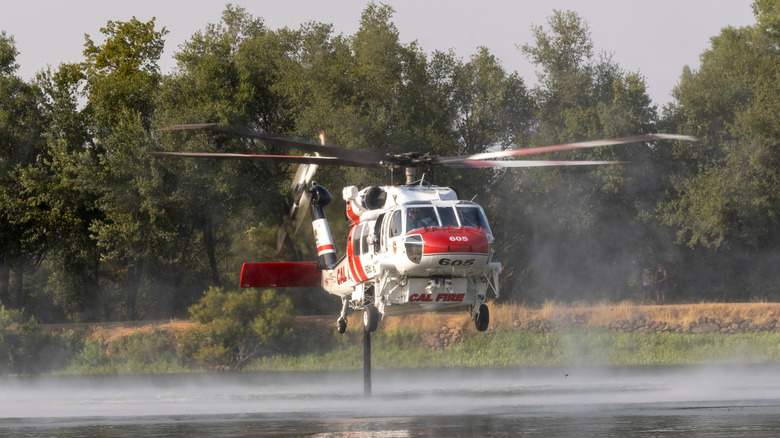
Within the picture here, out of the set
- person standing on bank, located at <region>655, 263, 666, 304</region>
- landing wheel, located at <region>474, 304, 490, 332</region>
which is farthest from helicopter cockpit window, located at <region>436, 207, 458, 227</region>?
person standing on bank, located at <region>655, 263, 666, 304</region>

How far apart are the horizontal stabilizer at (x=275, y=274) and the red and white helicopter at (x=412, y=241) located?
7.03 feet

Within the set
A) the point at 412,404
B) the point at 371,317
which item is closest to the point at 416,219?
the point at 371,317

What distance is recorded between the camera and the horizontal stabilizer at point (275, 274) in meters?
32.2

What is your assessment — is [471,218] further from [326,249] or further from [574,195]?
[574,195]

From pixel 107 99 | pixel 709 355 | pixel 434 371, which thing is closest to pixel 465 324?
pixel 434 371

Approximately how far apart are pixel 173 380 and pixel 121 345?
8.18 metres

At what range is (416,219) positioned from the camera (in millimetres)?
27016

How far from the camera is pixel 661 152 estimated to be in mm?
63531

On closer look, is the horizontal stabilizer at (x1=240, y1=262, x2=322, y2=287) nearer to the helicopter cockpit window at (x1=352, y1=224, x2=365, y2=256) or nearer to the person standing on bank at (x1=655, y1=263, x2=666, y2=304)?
the helicopter cockpit window at (x1=352, y1=224, x2=365, y2=256)

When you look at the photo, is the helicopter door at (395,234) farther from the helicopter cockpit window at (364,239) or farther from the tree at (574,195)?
the tree at (574,195)

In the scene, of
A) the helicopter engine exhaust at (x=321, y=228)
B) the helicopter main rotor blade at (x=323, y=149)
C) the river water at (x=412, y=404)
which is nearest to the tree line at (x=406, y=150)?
the river water at (x=412, y=404)

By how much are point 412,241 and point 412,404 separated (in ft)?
19.9

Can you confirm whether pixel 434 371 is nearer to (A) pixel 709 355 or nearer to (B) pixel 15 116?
(A) pixel 709 355

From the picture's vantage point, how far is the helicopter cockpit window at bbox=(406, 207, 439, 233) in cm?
2689
